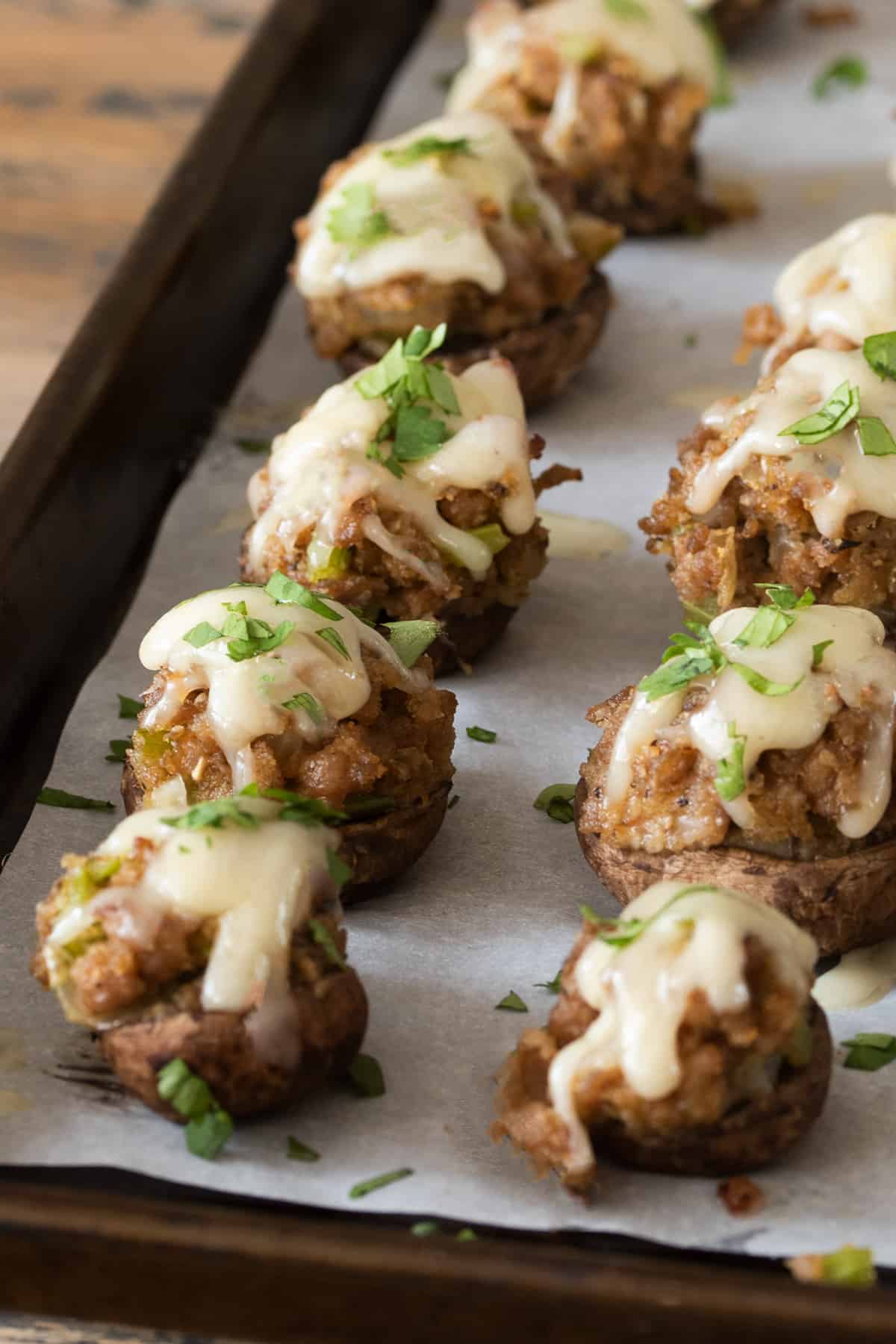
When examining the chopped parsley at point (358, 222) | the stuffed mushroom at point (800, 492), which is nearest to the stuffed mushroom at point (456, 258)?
the chopped parsley at point (358, 222)

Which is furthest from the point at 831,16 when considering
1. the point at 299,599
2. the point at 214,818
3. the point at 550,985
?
the point at 214,818

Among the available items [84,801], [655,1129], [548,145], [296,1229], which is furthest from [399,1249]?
[548,145]

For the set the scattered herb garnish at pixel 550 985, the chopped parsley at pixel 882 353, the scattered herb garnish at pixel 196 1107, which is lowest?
the scattered herb garnish at pixel 550 985

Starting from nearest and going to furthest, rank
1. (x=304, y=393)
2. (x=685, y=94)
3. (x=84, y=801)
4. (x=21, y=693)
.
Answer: (x=84, y=801) → (x=21, y=693) → (x=304, y=393) → (x=685, y=94)

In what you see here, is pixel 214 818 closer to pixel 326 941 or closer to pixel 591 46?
pixel 326 941

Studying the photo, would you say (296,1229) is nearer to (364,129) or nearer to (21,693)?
(21,693)

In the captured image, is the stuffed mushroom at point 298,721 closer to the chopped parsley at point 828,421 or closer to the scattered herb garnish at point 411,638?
the scattered herb garnish at point 411,638
